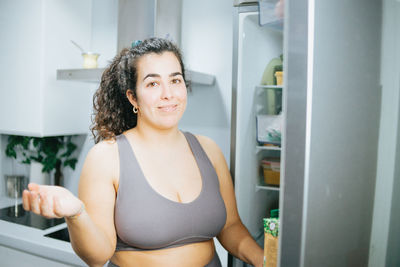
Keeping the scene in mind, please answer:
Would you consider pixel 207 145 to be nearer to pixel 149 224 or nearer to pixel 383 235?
pixel 149 224

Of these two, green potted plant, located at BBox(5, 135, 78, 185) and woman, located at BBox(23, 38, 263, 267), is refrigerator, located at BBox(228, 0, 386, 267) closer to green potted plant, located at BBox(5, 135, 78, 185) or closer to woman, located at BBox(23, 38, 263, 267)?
woman, located at BBox(23, 38, 263, 267)

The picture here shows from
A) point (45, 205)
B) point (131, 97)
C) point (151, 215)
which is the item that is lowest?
point (151, 215)

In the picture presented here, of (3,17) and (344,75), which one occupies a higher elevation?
(3,17)

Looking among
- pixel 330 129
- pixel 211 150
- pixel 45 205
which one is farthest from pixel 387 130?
pixel 211 150

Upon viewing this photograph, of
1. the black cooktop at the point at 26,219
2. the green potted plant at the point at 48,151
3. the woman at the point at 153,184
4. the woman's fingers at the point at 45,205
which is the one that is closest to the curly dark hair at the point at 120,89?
the woman at the point at 153,184

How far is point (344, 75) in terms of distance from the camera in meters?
0.41

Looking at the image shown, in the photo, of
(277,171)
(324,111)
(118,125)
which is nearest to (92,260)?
(118,125)

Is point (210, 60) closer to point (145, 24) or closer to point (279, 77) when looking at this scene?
point (145, 24)

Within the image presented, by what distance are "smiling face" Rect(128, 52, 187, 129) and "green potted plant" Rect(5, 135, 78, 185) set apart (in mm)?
1454

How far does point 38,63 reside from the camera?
1896mm

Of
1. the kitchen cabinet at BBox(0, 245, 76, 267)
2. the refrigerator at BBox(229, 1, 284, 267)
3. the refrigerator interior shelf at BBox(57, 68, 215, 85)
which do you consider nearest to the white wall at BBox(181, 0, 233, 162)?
the refrigerator interior shelf at BBox(57, 68, 215, 85)

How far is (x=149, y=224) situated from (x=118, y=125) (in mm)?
430

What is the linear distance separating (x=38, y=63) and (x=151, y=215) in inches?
51.7

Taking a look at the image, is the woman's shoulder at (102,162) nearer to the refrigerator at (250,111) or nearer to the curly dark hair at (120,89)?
the curly dark hair at (120,89)
